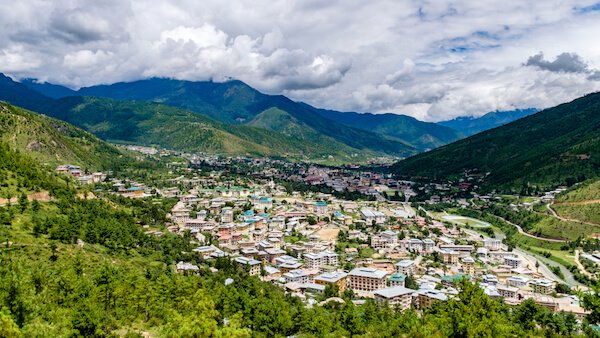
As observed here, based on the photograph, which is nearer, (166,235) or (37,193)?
(37,193)

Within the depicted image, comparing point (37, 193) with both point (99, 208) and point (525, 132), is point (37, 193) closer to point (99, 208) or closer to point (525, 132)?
point (99, 208)

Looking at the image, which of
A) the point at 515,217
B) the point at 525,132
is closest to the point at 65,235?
the point at 515,217

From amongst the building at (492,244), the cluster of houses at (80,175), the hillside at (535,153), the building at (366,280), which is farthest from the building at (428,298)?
the hillside at (535,153)

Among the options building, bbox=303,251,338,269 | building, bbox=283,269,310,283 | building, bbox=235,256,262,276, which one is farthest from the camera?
building, bbox=303,251,338,269

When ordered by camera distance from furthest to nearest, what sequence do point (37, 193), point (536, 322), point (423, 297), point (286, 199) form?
point (286, 199), point (37, 193), point (423, 297), point (536, 322)

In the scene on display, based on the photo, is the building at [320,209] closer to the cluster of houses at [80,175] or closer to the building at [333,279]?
the building at [333,279]

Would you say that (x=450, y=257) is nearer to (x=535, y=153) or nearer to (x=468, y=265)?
(x=468, y=265)

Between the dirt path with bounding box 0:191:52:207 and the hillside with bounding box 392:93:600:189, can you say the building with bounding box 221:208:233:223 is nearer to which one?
the dirt path with bounding box 0:191:52:207

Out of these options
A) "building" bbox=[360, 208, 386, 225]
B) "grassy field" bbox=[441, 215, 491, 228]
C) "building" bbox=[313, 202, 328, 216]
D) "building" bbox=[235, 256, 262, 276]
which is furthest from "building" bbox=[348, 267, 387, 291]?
"grassy field" bbox=[441, 215, 491, 228]
